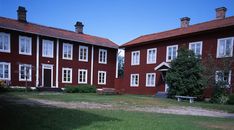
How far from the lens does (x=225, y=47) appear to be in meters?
19.5

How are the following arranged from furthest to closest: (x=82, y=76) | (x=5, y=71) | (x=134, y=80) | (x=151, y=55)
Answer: (x=82, y=76), (x=134, y=80), (x=151, y=55), (x=5, y=71)

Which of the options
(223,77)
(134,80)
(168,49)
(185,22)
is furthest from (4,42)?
(223,77)

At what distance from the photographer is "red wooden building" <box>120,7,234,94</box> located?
64.5 feet

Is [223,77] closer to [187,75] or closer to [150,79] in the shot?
[187,75]

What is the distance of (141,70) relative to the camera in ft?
91.1

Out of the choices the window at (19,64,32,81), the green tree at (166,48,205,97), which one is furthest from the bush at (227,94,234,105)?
the window at (19,64,32,81)

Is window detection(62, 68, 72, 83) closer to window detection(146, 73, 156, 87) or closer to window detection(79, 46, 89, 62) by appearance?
window detection(79, 46, 89, 62)

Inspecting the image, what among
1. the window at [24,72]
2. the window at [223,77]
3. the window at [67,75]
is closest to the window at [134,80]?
the window at [67,75]

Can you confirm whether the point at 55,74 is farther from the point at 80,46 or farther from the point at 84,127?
the point at 84,127

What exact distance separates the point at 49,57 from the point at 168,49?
13.4 metres

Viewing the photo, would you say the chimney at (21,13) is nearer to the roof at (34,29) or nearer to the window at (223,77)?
the roof at (34,29)

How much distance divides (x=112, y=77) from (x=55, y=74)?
8799mm

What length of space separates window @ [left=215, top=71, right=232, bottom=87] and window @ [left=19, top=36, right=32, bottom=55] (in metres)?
18.8

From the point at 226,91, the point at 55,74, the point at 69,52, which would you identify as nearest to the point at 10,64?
the point at 55,74
